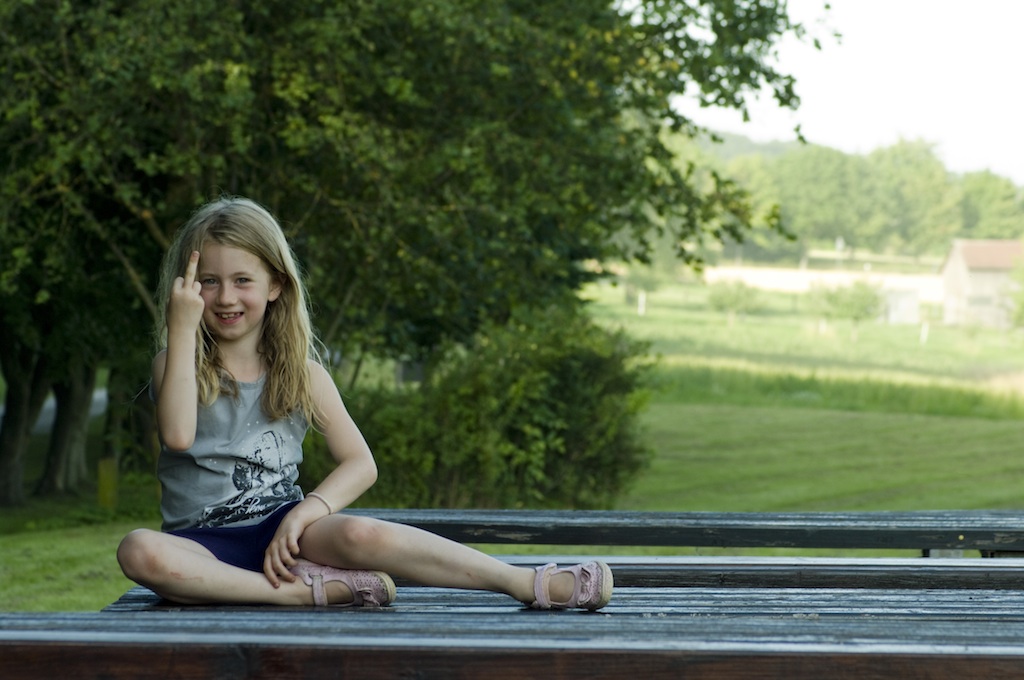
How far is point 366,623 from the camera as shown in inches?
110

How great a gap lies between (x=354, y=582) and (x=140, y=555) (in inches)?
20.8

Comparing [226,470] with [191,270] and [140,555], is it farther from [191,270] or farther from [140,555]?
[191,270]

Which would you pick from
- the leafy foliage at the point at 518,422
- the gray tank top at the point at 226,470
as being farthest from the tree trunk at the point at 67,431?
the gray tank top at the point at 226,470

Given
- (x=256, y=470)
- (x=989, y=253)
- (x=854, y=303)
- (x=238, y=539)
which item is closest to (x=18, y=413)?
(x=256, y=470)

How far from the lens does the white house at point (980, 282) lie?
44.4 metres

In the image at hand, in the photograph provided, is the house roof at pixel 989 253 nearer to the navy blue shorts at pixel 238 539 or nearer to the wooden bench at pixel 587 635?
the wooden bench at pixel 587 635

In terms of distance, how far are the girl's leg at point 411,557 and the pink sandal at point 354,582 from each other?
0.08 ft

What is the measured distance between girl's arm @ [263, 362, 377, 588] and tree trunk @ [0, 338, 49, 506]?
1381 centimetres

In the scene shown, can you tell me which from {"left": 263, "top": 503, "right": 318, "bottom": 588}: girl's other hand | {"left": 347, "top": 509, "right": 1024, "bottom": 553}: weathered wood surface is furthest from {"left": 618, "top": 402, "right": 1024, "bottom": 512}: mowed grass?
{"left": 263, "top": 503, "right": 318, "bottom": 588}: girl's other hand

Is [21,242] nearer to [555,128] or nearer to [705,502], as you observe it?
[555,128]

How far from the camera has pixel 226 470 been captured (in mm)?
3574

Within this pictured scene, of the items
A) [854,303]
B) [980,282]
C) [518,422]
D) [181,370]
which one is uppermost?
[980,282]

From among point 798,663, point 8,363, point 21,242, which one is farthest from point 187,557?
point 8,363

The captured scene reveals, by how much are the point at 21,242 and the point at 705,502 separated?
7.88 metres
